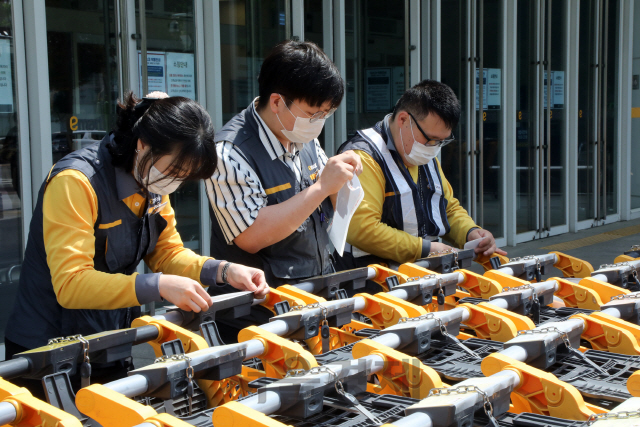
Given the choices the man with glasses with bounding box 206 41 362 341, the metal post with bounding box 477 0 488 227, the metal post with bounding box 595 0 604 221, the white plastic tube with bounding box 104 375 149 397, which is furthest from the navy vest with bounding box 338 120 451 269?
the metal post with bounding box 595 0 604 221

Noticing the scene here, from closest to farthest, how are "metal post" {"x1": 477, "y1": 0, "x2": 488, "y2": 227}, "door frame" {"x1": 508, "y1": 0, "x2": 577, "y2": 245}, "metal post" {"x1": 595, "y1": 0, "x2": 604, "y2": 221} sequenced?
"metal post" {"x1": 477, "y1": 0, "x2": 488, "y2": 227}
"door frame" {"x1": 508, "y1": 0, "x2": 577, "y2": 245}
"metal post" {"x1": 595, "y1": 0, "x2": 604, "y2": 221}

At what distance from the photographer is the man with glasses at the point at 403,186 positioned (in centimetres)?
292

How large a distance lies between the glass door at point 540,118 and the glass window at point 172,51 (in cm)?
455

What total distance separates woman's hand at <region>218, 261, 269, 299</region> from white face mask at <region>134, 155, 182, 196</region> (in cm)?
31

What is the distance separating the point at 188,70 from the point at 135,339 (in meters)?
4.05

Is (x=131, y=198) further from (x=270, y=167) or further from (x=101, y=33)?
(x=101, y=33)

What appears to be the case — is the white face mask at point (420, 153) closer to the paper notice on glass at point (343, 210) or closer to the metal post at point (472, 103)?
the paper notice on glass at point (343, 210)

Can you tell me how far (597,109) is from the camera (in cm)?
970

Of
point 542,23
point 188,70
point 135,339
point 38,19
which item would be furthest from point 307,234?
point 542,23

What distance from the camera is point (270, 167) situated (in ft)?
8.02

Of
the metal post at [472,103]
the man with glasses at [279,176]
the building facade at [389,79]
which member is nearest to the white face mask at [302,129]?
the man with glasses at [279,176]

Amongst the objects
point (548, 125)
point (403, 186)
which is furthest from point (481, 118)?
point (403, 186)

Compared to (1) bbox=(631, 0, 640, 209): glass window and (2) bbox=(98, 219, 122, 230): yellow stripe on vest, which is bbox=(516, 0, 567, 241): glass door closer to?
(1) bbox=(631, 0, 640, 209): glass window

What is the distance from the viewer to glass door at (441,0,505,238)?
7727 millimetres
